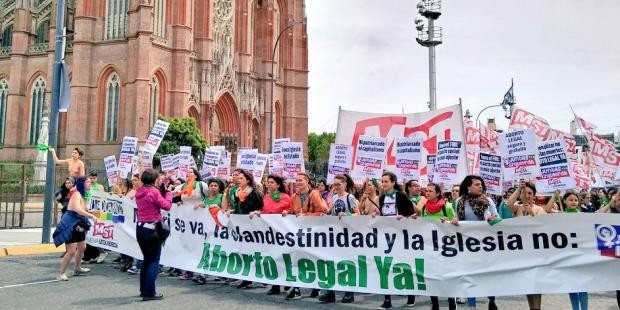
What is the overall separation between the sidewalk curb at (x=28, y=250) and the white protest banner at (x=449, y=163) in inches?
358

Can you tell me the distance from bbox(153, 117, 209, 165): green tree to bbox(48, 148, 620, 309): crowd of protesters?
26.4m

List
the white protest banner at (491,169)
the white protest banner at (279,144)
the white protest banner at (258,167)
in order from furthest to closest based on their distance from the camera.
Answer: the white protest banner at (258,167)
the white protest banner at (279,144)
the white protest banner at (491,169)

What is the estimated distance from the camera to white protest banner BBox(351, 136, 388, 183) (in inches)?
343

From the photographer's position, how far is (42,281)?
27.7ft

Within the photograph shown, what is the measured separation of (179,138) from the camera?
35844mm

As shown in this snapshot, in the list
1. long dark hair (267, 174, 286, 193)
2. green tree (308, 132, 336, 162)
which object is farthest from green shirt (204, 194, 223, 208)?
green tree (308, 132, 336, 162)

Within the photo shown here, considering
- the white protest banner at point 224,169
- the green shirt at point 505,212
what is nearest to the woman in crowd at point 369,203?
the green shirt at point 505,212

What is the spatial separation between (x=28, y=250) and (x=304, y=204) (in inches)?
306

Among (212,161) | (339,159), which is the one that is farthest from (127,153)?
(339,159)

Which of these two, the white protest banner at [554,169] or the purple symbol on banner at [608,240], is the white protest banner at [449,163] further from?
the purple symbol on banner at [608,240]

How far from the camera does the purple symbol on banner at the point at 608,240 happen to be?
5859 millimetres

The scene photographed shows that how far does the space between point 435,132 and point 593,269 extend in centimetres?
420

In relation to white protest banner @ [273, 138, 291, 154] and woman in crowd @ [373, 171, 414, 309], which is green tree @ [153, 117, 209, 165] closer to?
white protest banner @ [273, 138, 291, 154]

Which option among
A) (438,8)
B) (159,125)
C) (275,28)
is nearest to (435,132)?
(159,125)
